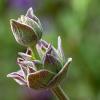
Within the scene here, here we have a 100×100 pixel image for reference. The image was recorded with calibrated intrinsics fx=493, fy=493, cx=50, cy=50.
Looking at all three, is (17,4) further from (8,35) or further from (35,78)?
(35,78)

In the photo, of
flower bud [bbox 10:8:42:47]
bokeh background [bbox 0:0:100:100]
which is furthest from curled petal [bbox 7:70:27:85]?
bokeh background [bbox 0:0:100:100]

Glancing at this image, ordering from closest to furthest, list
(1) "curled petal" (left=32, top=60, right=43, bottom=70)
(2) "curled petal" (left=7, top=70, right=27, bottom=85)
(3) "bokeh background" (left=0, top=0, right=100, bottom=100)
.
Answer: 1. (1) "curled petal" (left=32, top=60, right=43, bottom=70)
2. (2) "curled petal" (left=7, top=70, right=27, bottom=85)
3. (3) "bokeh background" (left=0, top=0, right=100, bottom=100)

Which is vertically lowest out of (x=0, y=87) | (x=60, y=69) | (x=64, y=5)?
(x=60, y=69)

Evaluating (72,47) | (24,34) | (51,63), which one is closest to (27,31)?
(24,34)

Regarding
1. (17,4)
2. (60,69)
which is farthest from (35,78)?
(17,4)

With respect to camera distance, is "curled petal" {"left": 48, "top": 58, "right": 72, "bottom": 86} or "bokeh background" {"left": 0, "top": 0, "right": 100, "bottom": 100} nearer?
"curled petal" {"left": 48, "top": 58, "right": 72, "bottom": 86}

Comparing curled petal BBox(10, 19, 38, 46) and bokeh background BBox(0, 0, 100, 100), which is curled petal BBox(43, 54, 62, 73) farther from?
bokeh background BBox(0, 0, 100, 100)

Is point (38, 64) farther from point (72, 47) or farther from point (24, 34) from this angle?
point (72, 47)
